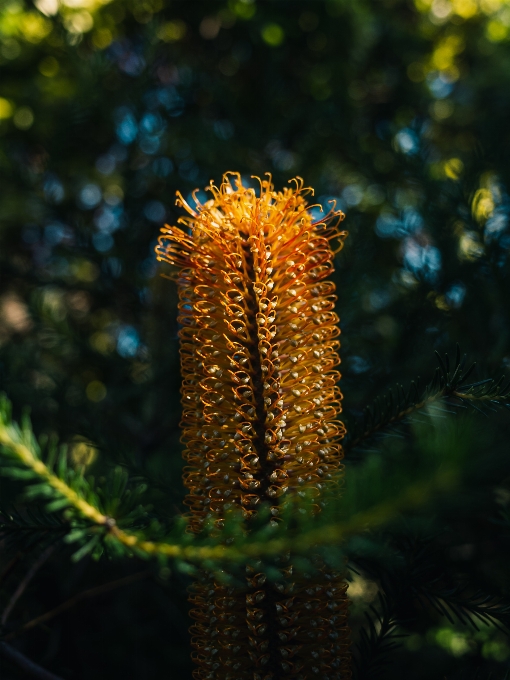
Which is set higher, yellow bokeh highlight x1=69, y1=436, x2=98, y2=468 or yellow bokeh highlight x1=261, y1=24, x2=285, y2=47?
yellow bokeh highlight x1=261, y1=24, x2=285, y2=47

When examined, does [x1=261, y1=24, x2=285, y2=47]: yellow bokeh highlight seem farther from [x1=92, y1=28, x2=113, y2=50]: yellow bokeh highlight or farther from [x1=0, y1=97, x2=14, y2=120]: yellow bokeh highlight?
[x1=0, y1=97, x2=14, y2=120]: yellow bokeh highlight

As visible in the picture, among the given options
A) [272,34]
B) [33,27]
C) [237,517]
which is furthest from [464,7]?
[237,517]

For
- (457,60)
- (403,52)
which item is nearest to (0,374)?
(403,52)

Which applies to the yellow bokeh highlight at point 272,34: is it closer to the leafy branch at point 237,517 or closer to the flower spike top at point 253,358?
the flower spike top at point 253,358

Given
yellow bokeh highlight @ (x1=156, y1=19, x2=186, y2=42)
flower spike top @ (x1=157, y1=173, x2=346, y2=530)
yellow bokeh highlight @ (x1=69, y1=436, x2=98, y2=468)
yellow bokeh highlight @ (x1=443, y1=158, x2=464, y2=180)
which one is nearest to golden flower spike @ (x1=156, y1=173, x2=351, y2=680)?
flower spike top @ (x1=157, y1=173, x2=346, y2=530)

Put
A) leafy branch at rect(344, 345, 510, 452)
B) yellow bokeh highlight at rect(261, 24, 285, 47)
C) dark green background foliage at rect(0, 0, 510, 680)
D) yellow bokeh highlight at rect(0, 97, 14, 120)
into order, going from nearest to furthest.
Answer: leafy branch at rect(344, 345, 510, 452), dark green background foliage at rect(0, 0, 510, 680), yellow bokeh highlight at rect(261, 24, 285, 47), yellow bokeh highlight at rect(0, 97, 14, 120)

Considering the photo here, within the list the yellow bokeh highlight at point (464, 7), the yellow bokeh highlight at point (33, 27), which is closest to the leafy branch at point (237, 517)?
the yellow bokeh highlight at point (33, 27)

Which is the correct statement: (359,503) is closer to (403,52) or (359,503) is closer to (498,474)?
(498,474)
